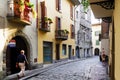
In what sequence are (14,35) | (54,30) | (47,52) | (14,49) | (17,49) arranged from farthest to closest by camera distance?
1. (54,30)
2. (47,52)
3. (17,49)
4. (14,49)
5. (14,35)

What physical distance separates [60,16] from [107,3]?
20453 mm

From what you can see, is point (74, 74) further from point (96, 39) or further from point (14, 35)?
point (96, 39)

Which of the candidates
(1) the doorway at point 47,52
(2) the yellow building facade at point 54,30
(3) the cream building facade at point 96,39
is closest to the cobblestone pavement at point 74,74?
(2) the yellow building facade at point 54,30

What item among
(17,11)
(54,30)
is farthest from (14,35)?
(54,30)

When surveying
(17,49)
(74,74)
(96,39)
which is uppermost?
(96,39)

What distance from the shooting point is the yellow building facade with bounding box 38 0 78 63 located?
20547 millimetres

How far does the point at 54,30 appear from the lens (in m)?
25.2

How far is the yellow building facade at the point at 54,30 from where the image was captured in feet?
67.4

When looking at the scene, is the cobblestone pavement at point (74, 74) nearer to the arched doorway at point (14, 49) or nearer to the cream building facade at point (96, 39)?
the arched doorway at point (14, 49)

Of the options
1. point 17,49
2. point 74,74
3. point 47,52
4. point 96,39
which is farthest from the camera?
point 96,39

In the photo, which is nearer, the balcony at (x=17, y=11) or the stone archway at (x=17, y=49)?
the balcony at (x=17, y=11)

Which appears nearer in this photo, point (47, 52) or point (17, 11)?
point (17, 11)

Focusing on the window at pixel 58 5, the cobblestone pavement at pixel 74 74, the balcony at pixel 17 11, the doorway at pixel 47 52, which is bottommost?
the cobblestone pavement at pixel 74 74

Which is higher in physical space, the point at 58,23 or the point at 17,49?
the point at 58,23
